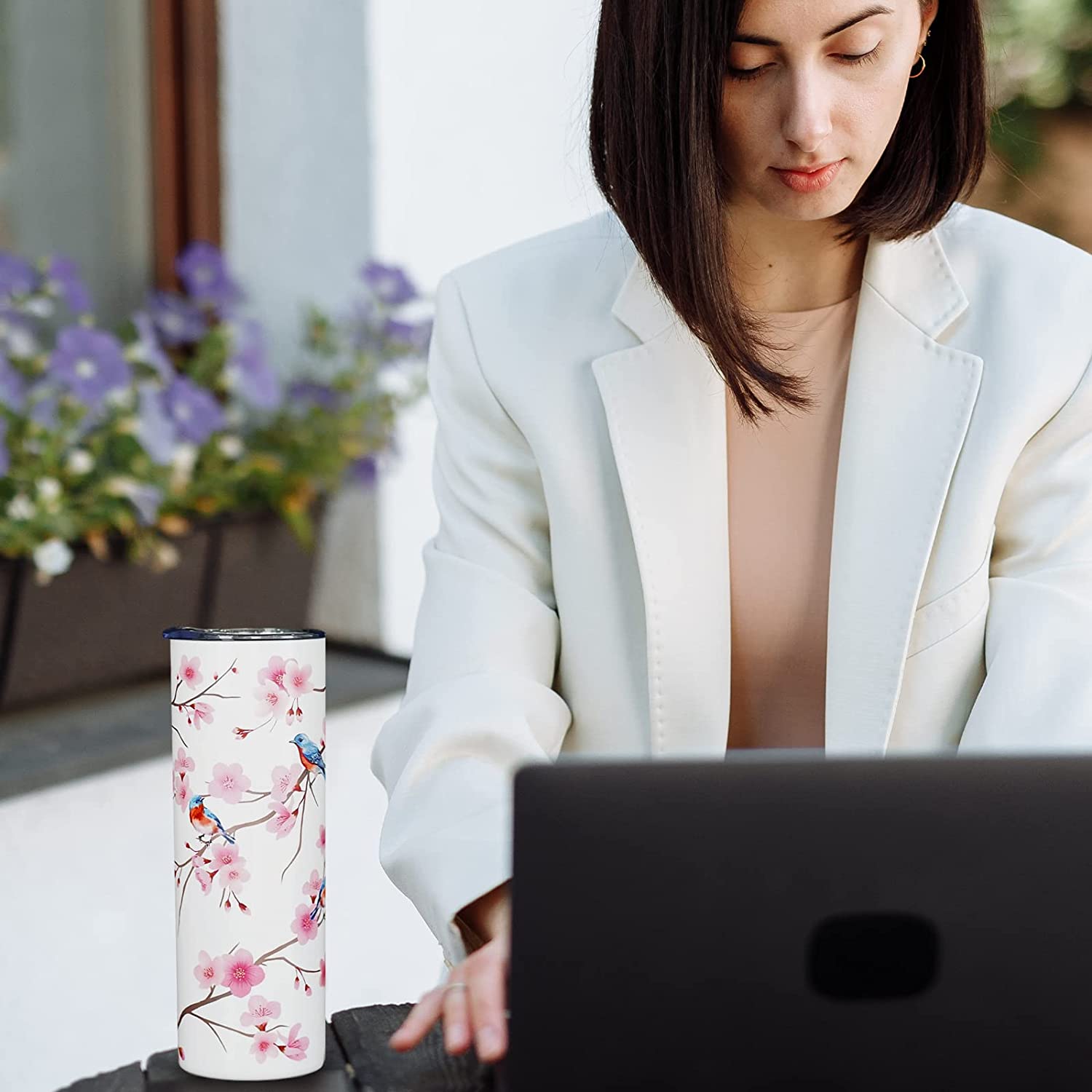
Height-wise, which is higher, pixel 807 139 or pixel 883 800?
pixel 807 139

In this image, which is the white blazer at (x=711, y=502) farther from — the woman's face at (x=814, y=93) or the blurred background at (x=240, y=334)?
the blurred background at (x=240, y=334)

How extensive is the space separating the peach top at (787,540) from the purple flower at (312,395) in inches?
50.8

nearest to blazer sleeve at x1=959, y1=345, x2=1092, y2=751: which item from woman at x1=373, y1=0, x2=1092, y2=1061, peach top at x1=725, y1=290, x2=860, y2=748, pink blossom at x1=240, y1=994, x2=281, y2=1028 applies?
woman at x1=373, y1=0, x2=1092, y2=1061

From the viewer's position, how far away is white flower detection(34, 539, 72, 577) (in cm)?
208

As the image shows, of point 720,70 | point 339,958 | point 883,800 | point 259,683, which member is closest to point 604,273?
point 720,70

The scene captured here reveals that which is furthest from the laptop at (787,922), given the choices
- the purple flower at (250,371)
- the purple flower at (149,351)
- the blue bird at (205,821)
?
the purple flower at (250,371)

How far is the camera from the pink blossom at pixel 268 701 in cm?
86

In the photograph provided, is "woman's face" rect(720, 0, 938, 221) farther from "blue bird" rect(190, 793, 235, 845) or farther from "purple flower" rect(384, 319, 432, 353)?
"purple flower" rect(384, 319, 432, 353)

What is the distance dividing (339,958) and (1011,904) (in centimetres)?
189

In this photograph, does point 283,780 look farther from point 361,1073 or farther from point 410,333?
point 410,333

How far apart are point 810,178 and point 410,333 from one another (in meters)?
1.43

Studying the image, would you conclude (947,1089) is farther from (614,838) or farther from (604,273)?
(604,273)

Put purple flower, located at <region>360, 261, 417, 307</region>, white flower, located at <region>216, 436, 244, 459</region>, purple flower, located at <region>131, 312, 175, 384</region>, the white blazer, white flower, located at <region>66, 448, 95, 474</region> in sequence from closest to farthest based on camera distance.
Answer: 1. the white blazer
2. white flower, located at <region>66, 448, 95, 474</region>
3. purple flower, located at <region>131, 312, 175, 384</region>
4. white flower, located at <region>216, 436, 244, 459</region>
5. purple flower, located at <region>360, 261, 417, 307</region>

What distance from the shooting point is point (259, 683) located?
86cm
